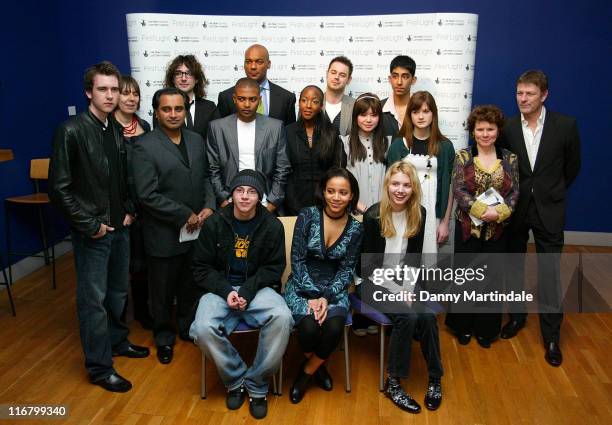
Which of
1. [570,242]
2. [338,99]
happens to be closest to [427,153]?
[338,99]

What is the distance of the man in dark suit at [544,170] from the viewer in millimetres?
3613

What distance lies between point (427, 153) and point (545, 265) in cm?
114

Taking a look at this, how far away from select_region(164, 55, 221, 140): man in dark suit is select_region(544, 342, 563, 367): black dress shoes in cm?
290

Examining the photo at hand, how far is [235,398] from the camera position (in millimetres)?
3162

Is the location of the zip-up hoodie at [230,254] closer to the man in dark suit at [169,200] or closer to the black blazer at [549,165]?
the man in dark suit at [169,200]

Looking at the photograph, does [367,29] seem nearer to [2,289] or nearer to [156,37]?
[156,37]

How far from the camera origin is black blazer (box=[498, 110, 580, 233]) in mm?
3623

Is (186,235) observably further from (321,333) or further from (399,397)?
(399,397)

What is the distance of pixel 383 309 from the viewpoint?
3297 millimetres

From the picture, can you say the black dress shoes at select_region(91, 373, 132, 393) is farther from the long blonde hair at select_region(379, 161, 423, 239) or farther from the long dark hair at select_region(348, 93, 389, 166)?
the long dark hair at select_region(348, 93, 389, 166)

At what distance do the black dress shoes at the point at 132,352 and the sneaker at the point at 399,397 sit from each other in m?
1.64

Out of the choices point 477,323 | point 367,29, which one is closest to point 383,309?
point 477,323

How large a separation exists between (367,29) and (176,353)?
3167 mm

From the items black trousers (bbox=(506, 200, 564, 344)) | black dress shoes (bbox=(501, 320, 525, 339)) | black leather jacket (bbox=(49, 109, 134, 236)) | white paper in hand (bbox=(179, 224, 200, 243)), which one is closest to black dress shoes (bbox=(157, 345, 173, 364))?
white paper in hand (bbox=(179, 224, 200, 243))
